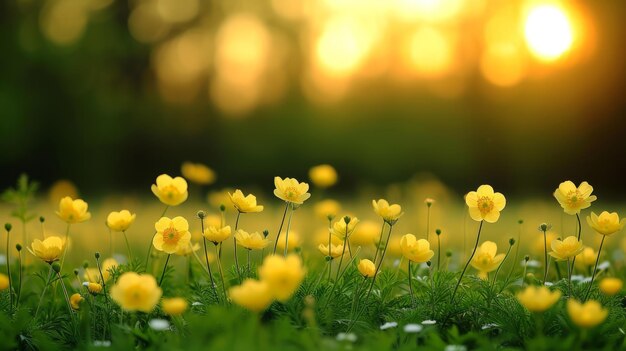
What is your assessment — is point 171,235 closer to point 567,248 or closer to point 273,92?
point 567,248

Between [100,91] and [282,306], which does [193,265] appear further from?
[100,91]

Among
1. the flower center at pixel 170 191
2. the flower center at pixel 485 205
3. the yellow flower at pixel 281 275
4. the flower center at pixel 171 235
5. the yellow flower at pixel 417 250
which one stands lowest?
the yellow flower at pixel 281 275

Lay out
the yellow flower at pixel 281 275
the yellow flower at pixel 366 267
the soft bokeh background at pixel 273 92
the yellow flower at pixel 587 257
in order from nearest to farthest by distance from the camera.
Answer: the yellow flower at pixel 281 275 → the yellow flower at pixel 366 267 → the yellow flower at pixel 587 257 → the soft bokeh background at pixel 273 92

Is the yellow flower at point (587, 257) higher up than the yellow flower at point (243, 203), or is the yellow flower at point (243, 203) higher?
the yellow flower at point (587, 257)

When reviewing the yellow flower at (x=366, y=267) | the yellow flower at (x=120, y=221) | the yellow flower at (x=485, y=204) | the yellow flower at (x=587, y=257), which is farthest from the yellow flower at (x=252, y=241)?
the yellow flower at (x=587, y=257)

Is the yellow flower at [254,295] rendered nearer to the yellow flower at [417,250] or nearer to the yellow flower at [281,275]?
the yellow flower at [281,275]
